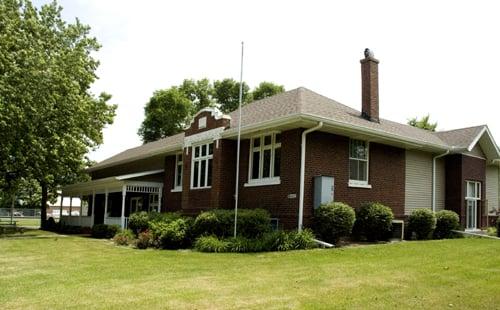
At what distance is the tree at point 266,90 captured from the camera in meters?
Answer: 53.2

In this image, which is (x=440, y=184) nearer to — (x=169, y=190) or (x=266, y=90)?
A: (x=169, y=190)

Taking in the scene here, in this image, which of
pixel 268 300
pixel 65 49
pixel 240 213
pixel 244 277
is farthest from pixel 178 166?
pixel 268 300

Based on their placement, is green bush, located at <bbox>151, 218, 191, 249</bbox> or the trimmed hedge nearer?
the trimmed hedge

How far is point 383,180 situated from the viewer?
19703 mm

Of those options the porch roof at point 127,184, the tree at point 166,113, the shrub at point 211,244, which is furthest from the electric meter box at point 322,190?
the tree at point 166,113

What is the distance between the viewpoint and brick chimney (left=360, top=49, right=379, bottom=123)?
20.2 metres

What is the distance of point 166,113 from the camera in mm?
53125

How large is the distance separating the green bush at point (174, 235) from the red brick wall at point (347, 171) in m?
4.29

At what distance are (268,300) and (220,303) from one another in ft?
2.60

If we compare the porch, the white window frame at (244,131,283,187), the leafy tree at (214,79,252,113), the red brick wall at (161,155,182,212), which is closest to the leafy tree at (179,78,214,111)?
the leafy tree at (214,79,252,113)

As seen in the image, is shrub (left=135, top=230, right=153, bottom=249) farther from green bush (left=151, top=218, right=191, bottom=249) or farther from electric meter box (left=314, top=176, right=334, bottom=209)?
electric meter box (left=314, top=176, right=334, bottom=209)

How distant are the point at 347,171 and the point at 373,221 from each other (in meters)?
2.11

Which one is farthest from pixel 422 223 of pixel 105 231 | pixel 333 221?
pixel 105 231

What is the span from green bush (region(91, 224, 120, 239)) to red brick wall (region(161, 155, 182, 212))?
268cm
